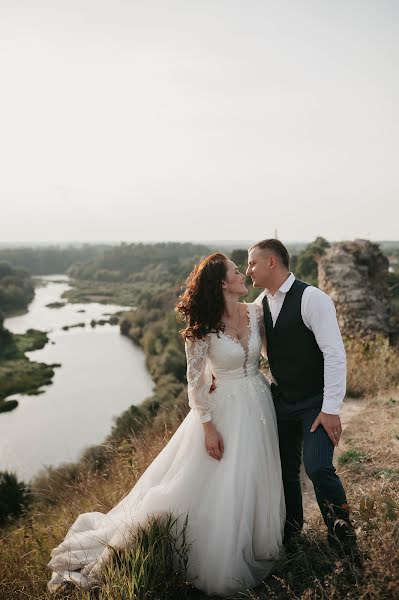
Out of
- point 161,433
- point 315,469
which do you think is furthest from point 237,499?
point 161,433

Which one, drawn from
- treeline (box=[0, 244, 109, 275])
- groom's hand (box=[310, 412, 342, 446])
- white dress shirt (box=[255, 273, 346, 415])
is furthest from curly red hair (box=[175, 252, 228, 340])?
treeline (box=[0, 244, 109, 275])

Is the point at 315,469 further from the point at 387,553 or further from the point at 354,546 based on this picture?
the point at 387,553

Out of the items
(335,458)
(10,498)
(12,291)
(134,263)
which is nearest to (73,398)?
(10,498)

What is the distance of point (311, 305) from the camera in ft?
7.89

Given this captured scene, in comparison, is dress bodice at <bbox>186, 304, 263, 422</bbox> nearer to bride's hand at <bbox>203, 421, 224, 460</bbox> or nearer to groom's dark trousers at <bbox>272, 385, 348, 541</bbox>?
bride's hand at <bbox>203, 421, 224, 460</bbox>

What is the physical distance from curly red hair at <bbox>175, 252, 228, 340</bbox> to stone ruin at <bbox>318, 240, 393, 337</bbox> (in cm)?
506

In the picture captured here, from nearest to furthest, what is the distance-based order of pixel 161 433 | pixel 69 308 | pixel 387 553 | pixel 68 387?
pixel 387 553, pixel 161 433, pixel 68 387, pixel 69 308

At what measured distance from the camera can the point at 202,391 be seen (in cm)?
257

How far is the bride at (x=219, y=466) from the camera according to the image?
2.45 metres

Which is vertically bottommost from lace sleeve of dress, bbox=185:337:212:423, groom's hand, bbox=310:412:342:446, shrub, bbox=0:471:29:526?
shrub, bbox=0:471:29:526

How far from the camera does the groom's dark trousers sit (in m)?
2.31

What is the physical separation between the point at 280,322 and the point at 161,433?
2938mm

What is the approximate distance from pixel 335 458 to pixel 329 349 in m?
1.79

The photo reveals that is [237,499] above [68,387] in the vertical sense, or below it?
above
